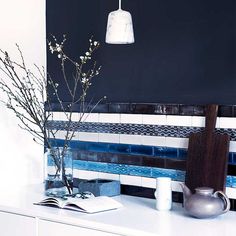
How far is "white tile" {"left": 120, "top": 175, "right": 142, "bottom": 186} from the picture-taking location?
2.66 meters

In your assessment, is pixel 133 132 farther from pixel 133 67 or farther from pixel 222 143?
pixel 222 143

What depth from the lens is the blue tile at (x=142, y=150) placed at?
262cm

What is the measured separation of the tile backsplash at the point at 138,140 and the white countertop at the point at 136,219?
17 cm

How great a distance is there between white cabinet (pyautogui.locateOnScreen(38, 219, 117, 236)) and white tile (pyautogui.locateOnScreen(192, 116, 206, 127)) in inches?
26.4

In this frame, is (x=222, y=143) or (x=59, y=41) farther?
(x=59, y=41)

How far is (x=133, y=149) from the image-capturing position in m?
2.69

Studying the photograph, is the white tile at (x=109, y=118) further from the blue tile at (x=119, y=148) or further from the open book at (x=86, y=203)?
the open book at (x=86, y=203)

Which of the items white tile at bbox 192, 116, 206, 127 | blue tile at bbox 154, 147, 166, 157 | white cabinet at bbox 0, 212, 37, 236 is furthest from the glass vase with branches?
white tile at bbox 192, 116, 206, 127

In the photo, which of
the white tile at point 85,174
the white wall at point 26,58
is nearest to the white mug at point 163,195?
the white tile at point 85,174

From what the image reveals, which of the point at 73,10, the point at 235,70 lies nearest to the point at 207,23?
the point at 235,70

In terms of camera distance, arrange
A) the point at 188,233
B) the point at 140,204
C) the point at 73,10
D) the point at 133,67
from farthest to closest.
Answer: the point at 73,10, the point at 133,67, the point at 140,204, the point at 188,233

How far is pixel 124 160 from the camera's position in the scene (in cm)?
272

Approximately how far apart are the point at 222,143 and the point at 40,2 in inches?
53.7

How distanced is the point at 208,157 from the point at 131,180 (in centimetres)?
48
